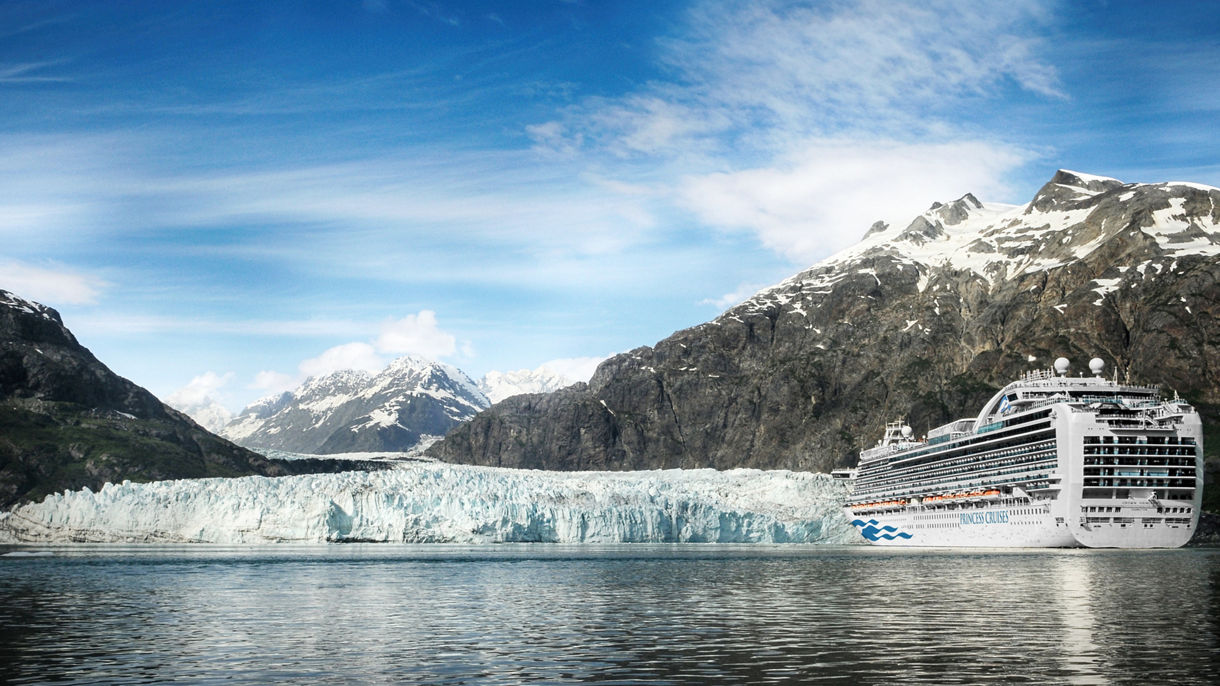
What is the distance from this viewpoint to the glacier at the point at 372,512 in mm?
129125

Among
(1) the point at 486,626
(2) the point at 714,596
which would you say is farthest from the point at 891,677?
(2) the point at 714,596

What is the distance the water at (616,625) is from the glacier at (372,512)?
156 ft

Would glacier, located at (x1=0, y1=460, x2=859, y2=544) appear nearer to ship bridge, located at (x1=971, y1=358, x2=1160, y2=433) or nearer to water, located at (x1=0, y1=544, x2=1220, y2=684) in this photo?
ship bridge, located at (x1=971, y1=358, x2=1160, y2=433)

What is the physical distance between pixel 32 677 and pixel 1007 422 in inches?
4831

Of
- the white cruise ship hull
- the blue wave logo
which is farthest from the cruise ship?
the blue wave logo

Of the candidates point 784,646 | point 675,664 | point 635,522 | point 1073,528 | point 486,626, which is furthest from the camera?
point 635,522

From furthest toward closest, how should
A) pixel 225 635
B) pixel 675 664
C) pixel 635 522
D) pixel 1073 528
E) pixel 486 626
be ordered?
1. pixel 635 522
2. pixel 1073 528
3. pixel 486 626
4. pixel 225 635
5. pixel 675 664

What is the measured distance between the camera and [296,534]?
129m

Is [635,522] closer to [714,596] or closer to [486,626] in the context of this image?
[714,596]

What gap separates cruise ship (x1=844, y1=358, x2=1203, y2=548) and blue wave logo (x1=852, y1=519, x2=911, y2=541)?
10155 mm

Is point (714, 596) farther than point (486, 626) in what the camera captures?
Yes

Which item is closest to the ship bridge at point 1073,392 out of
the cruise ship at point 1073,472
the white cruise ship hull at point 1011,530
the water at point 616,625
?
the cruise ship at point 1073,472

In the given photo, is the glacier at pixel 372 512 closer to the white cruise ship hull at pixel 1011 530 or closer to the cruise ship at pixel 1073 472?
the white cruise ship hull at pixel 1011 530

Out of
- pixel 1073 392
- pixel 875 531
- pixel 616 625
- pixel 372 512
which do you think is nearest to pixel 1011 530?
pixel 1073 392
